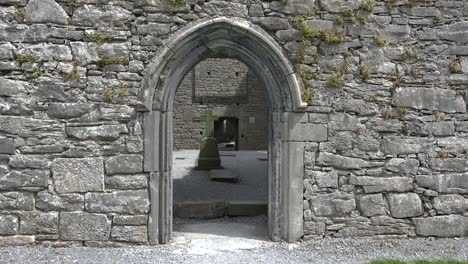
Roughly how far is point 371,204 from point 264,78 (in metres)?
2.14

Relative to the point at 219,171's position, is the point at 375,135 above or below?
above

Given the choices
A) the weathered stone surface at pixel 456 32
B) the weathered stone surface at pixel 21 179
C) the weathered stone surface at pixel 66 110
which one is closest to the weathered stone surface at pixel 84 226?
the weathered stone surface at pixel 21 179

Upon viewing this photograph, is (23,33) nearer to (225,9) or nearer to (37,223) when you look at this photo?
(37,223)

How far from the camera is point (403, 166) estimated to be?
15.4 feet

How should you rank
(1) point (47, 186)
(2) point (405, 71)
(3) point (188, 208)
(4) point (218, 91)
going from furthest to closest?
(4) point (218, 91)
(3) point (188, 208)
(2) point (405, 71)
(1) point (47, 186)

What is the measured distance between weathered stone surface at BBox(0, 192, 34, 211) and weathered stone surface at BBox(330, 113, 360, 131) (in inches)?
151

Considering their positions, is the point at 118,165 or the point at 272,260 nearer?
the point at 272,260

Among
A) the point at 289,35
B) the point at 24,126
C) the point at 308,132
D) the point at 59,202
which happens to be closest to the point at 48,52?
the point at 24,126

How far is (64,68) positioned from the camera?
14.5 feet

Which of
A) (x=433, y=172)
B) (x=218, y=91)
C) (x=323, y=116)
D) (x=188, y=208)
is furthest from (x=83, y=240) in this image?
(x=218, y=91)

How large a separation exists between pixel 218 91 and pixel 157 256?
1373 cm

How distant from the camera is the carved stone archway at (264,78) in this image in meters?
4.46

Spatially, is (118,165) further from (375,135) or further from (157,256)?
(375,135)

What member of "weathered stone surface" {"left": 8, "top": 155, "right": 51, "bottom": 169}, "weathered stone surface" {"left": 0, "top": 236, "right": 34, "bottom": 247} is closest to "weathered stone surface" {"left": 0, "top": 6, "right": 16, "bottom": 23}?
"weathered stone surface" {"left": 8, "top": 155, "right": 51, "bottom": 169}
